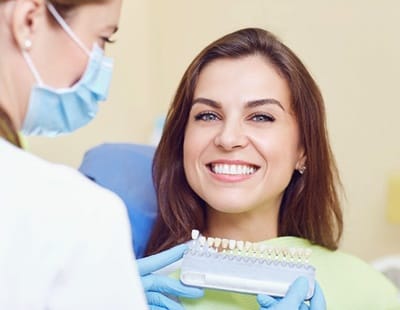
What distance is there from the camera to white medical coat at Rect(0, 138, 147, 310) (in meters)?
0.71

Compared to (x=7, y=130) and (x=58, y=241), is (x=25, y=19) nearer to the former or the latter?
(x=7, y=130)

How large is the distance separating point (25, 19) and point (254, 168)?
0.56m

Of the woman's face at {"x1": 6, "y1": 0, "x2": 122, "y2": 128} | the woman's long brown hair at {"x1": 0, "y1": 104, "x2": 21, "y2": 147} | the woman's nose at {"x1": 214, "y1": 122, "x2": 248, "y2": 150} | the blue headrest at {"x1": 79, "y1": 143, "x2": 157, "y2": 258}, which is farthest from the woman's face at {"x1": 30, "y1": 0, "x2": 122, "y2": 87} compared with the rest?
the blue headrest at {"x1": 79, "y1": 143, "x2": 157, "y2": 258}

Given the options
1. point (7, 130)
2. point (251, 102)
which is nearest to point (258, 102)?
point (251, 102)

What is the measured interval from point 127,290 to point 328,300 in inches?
→ 23.4

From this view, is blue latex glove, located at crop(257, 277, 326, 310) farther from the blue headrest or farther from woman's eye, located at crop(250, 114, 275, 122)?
the blue headrest

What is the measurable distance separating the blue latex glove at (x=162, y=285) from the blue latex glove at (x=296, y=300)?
0.38ft

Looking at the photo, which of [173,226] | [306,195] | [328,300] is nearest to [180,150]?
[173,226]

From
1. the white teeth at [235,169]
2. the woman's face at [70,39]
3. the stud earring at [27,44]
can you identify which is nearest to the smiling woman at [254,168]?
the white teeth at [235,169]

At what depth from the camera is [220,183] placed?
4.19 feet

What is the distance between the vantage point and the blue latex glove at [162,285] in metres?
1.17

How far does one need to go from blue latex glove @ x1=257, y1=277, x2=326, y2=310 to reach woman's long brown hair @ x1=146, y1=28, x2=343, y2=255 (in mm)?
253

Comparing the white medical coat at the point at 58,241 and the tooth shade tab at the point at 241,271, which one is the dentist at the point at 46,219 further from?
the tooth shade tab at the point at 241,271

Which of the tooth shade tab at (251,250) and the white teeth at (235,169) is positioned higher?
the white teeth at (235,169)
